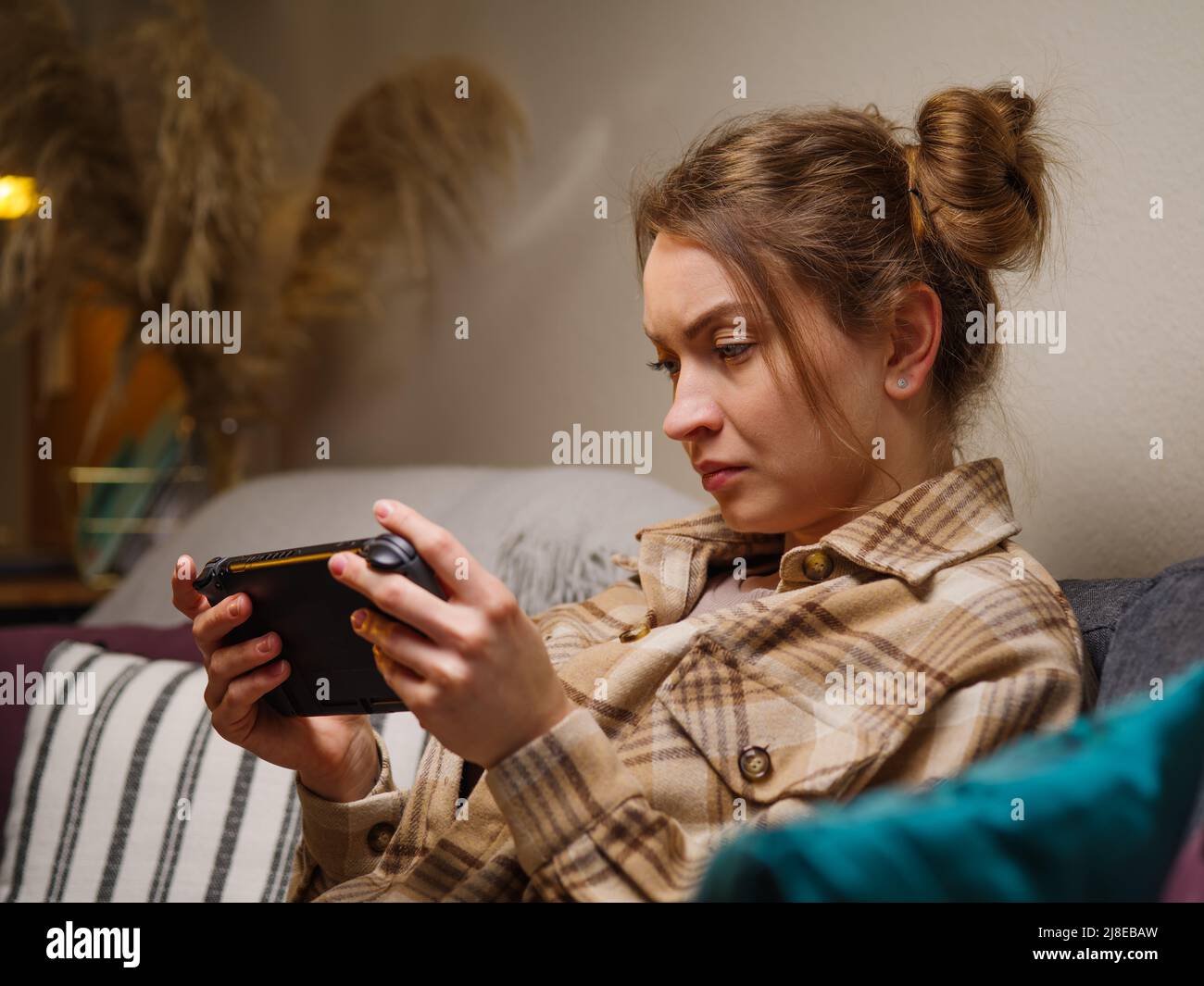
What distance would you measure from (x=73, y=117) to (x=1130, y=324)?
206cm

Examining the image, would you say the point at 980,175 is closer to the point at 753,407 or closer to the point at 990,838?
the point at 753,407

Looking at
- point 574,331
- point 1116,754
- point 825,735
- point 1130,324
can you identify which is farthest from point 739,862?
point 574,331

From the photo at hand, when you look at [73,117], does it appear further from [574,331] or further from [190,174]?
[574,331]

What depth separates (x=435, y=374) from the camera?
207cm

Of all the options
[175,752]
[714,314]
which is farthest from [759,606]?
[175,752]

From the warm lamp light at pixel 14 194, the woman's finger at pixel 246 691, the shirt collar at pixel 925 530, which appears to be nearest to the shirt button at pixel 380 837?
the woman's finger at pixel 246 691

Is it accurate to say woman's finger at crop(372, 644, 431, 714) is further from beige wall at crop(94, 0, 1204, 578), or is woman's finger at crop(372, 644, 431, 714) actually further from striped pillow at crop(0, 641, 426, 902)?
beige wall at crop(94, 0, 1204, 578)

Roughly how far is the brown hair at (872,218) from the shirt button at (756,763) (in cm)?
23

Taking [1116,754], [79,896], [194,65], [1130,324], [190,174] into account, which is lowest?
[79,896]

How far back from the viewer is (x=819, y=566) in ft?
2.65

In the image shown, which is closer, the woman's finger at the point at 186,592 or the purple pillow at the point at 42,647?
the woman's finger at the point at 186,592

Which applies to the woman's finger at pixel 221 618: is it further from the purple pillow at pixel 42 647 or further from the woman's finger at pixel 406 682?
the purple pillow at pixel 42 647

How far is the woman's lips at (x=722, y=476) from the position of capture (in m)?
0.84

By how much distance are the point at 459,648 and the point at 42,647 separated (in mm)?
956
